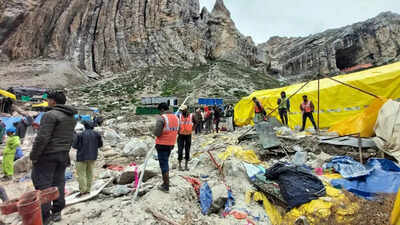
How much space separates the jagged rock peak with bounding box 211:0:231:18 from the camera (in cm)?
5566

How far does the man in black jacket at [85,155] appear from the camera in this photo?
11.1 ft

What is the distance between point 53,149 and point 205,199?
234 centimetres

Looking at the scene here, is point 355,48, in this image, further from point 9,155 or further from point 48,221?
point 9,155

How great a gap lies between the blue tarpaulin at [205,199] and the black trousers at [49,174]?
204 centimetres

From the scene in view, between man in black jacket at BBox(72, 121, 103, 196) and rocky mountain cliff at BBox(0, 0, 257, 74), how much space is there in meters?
36.6

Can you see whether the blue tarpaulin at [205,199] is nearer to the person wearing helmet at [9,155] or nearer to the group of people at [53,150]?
the group of people at [53,150]

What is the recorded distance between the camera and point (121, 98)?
27.2m

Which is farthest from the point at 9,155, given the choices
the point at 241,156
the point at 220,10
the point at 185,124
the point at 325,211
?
the point at 220,10

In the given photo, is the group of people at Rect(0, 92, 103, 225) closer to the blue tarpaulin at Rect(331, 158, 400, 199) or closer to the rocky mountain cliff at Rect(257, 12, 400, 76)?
the blue tarpaulin at Rect(331, 158, 400, 199)

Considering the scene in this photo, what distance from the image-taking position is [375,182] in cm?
297

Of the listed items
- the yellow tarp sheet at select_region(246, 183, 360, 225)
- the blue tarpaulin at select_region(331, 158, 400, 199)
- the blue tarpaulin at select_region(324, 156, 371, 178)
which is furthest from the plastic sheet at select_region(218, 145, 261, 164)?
the blue tarpaulin at select_region(331, 158, 400, 199)

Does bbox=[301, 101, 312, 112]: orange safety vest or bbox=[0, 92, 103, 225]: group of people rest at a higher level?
bbox=[301, 101, 312, 112]: orange safety vest

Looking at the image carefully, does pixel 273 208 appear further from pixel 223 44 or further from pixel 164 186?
pixel 223 44

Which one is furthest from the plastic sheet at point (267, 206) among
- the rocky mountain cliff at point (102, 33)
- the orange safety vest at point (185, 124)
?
the rocky mountain cliff at point (102, 33)
